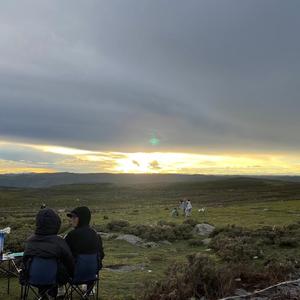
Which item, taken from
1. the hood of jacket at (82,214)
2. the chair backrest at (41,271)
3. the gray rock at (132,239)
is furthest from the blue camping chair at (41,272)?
the gray rock at (132,239)

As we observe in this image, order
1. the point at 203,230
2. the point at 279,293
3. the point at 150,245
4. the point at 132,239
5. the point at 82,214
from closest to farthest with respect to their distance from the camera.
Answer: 1. the point at 82,214
2. the point at 279,293
3. the point at 150,245
4. the point at 132,239
5. the point at 203,230

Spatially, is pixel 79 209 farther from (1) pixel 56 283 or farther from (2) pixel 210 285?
(2) pixel 210 285

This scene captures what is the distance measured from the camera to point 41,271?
339 inches

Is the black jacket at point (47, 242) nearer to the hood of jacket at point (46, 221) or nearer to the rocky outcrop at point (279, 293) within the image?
the hood of jacket at point (46, 221)

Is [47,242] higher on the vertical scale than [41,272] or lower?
higher

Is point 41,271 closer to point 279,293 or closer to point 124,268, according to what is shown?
point 279,293

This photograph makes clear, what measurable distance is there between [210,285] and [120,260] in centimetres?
637

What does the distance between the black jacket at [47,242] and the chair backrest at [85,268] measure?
1.16 feet

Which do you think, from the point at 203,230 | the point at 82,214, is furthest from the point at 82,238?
the point at 203,230

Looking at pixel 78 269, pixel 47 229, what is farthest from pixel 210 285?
pixel 47 229

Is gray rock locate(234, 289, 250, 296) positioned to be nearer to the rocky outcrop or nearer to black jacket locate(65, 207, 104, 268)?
the rocky outcrop

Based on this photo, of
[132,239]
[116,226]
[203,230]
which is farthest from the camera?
[116,226]

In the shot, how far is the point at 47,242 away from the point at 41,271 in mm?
524

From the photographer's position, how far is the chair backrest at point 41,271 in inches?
339
